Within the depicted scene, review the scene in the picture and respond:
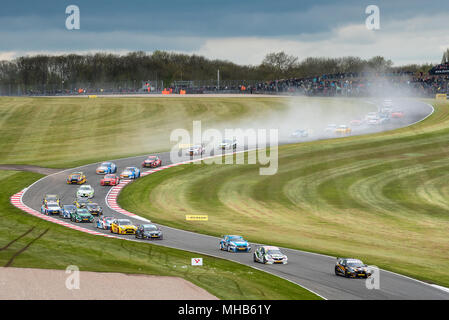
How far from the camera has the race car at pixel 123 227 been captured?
38125 millimetres

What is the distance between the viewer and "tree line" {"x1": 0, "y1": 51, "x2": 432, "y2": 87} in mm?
185375

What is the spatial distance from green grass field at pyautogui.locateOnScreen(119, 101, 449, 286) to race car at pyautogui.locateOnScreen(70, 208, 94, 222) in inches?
177

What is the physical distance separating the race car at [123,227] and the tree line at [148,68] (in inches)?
5709

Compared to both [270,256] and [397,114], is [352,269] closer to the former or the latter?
[270,256]

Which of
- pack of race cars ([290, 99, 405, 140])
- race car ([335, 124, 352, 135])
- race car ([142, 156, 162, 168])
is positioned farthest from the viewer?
race car ([335, 124, 352, 135])

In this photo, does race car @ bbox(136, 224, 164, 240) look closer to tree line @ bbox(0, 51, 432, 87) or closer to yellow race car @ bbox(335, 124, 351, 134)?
yellow race car @ bbox(335, 124, 351, 134)

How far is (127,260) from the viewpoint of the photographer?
1134 inches

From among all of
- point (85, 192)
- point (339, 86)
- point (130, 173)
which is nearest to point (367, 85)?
point (339, 86)

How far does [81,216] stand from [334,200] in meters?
18.7

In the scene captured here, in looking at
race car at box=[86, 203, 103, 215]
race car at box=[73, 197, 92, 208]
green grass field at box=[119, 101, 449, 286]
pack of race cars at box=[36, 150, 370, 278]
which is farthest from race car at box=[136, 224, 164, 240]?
race car at box=[73, 197, 92, 208]

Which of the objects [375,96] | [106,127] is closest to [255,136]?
[106,127]

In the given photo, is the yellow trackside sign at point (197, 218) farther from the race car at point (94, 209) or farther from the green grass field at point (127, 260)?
the green grass field at point (127, 260)

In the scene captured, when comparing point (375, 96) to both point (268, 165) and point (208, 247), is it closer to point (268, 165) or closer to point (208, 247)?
point (268, 165)

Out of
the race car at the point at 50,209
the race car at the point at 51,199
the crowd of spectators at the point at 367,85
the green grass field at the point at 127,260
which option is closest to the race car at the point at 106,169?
the race car at the point at 51,199
